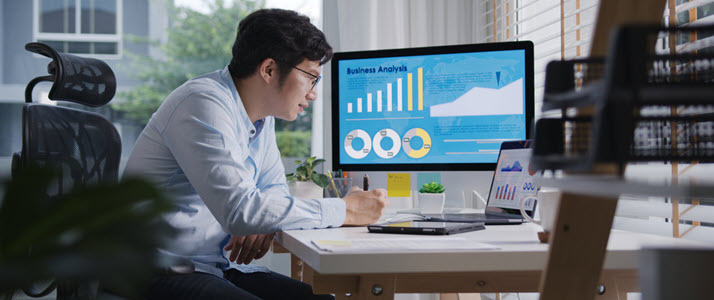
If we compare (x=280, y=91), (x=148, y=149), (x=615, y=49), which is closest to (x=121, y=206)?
(x=615, y=49)

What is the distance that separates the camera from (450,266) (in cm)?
86

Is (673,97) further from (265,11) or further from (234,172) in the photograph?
(265,11)

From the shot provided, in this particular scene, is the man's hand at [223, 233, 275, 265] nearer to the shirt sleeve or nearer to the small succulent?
the shirt sleeve

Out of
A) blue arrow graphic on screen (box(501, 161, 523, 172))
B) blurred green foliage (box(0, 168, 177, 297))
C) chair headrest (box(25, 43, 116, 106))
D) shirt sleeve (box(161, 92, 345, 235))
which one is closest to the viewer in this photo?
blurred green foliage (box(0, 168, 177, 297))

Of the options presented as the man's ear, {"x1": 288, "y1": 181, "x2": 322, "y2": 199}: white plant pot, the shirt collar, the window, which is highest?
the window

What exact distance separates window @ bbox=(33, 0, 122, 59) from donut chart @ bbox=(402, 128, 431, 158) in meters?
1.74

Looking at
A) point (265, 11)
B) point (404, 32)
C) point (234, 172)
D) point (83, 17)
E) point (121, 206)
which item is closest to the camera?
point (121, 206)

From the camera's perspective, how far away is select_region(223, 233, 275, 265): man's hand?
145 cm

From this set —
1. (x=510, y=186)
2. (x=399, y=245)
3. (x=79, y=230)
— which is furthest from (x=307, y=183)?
(x=79, y=230)

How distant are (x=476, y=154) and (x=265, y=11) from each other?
0.84 metres

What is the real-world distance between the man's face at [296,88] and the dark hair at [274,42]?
2cm

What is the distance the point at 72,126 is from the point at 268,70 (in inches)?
19.4

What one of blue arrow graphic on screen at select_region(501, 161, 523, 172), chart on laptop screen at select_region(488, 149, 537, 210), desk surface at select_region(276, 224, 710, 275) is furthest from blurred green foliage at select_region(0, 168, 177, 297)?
blue arrow graphic on screen at select_region(501, 161, 523, 172)

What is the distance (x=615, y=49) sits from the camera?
42 cm
